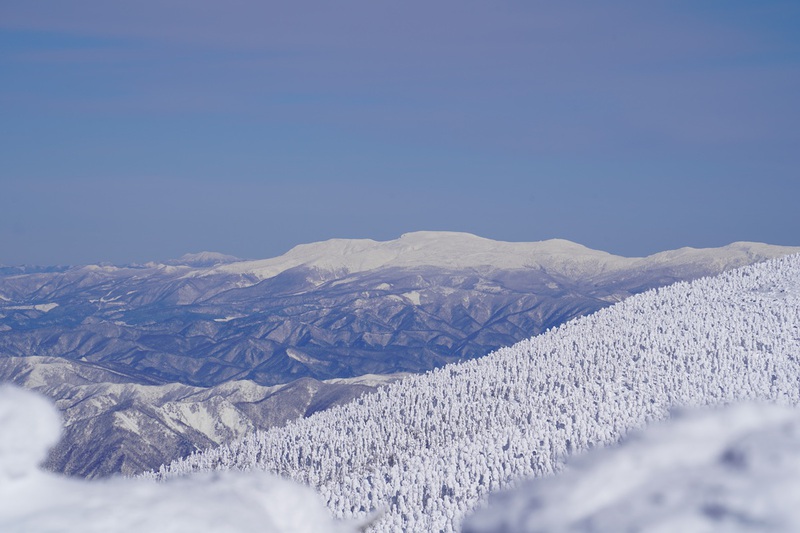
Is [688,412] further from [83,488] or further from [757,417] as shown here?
[83,488]

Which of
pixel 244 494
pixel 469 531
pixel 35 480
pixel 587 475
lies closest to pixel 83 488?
pixel 35 480

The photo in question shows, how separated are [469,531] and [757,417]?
1549cm

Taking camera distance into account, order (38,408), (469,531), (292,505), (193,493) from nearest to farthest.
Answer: (469,531)
(38,408)
(193,493)
(292,505)

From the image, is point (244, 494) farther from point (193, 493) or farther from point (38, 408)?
point (38, 408)

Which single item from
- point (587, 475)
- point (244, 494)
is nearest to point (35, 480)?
point (244, 494)

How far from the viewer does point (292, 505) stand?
71812 millimetres

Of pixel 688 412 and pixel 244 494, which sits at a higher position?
pixel 688 412

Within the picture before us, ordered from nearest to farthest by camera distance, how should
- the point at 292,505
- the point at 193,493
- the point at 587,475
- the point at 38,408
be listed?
the point at 587,475, the point at 38,408, the point at 193,493, the point at 292,505

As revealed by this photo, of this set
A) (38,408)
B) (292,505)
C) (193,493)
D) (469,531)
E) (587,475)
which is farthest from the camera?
(292,505)

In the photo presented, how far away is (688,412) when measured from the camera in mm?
53344

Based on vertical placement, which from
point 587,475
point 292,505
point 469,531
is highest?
point 587,475

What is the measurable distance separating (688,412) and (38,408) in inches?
1310

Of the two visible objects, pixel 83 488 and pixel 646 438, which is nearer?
pixel 646 438

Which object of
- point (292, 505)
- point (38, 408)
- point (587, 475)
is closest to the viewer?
point (587, 475)
